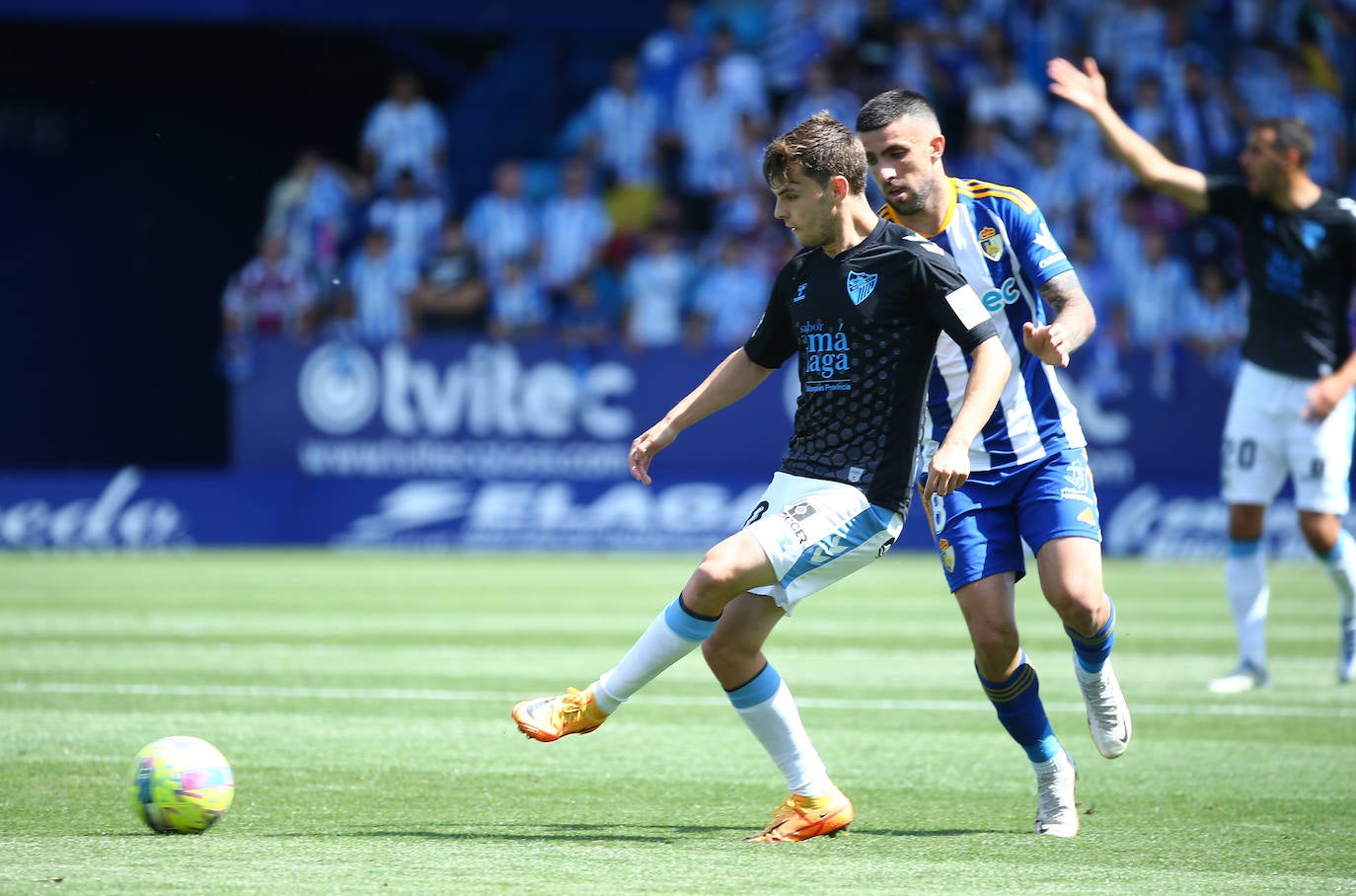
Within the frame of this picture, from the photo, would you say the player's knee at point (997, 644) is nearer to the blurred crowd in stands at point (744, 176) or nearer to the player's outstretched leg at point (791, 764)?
the player's outstretched leg at point (791, 764)

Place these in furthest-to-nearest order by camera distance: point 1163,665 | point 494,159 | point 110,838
Answer: 1. point 494,159
2. point 1163,665
3. point 110,838

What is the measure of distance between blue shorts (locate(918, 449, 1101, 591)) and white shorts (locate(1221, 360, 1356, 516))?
3.56 meters

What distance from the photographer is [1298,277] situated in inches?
349

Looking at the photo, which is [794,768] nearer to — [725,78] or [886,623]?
[886,623]

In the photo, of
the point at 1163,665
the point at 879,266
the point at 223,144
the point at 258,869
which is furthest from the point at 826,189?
the point at 223,144

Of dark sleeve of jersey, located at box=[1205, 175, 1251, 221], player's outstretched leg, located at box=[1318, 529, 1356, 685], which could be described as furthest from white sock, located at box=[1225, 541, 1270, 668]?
dark sleeve of jersey, located at box=[1205, 175, 1251, 221]

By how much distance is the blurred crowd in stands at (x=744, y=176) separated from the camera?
771 inches

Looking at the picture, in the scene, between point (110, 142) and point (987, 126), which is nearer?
point (987, 126)

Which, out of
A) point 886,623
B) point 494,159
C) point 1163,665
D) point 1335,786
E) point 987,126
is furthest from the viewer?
point 494,159

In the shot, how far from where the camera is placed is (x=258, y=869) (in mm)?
4676

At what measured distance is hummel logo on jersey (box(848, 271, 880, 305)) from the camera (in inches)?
210

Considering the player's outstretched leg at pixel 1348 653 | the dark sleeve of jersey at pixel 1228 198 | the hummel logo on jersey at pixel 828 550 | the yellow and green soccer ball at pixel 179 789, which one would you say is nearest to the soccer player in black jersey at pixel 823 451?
the hummel logo on jersey at pixel 828 550

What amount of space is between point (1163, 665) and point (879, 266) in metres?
5.45

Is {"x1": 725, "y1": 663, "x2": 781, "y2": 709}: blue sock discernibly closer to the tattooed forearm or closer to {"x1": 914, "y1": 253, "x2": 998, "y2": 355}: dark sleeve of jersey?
{"x1": 914, "y1": 253, "x2": 998, "y2": 355}: dark sleeve of jersey
